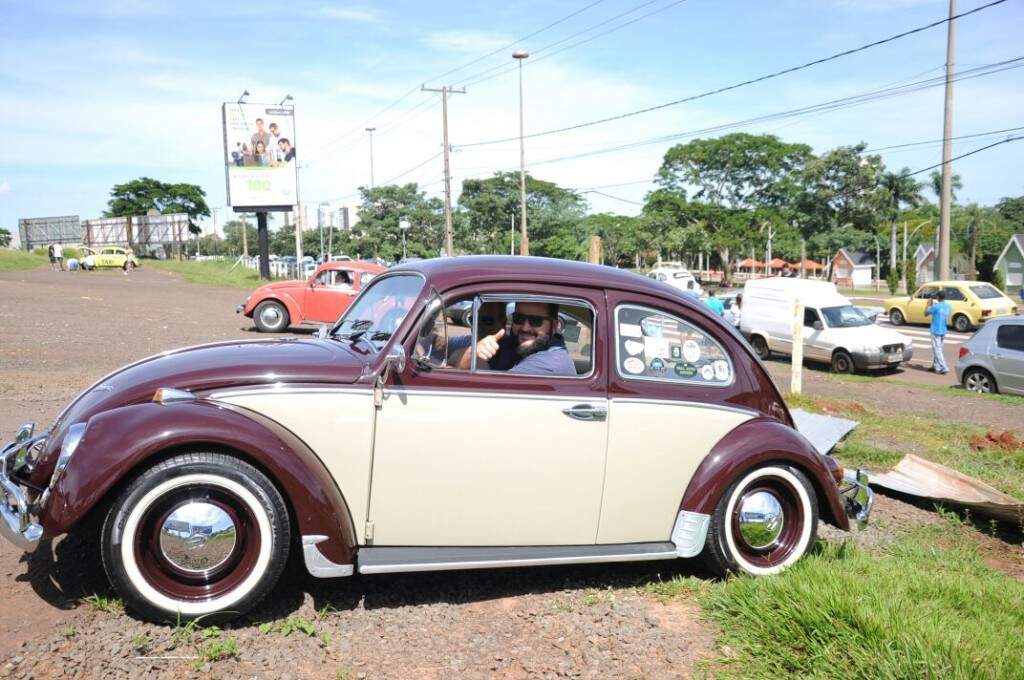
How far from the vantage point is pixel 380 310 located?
4.30 metres

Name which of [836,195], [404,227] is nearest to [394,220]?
[404,227]

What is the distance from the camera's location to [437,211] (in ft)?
237

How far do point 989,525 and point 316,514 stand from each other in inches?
187

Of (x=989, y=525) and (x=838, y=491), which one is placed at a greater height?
(x=838, y=491)

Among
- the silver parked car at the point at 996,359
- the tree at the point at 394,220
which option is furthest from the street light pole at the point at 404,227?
the silver parked car at the point at 996,359

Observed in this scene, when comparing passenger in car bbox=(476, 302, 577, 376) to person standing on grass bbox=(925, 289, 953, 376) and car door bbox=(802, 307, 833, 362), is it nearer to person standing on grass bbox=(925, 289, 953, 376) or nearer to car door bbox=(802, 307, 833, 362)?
car door bbox=(802, 307, 833, 362)

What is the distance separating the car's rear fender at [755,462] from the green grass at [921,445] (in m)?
2.78

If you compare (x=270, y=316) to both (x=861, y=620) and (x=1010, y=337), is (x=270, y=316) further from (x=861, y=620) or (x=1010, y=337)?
(x=861, y=620)

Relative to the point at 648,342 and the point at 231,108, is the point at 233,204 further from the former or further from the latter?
the point at 648,342

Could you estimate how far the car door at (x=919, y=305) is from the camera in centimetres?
2812

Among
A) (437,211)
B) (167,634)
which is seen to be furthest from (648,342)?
(437,211)

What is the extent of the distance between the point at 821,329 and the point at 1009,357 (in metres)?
5.18

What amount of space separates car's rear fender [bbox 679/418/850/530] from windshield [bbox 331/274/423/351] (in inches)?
70.7

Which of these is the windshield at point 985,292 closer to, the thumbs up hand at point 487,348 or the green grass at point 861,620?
the green grass at point 861,620
